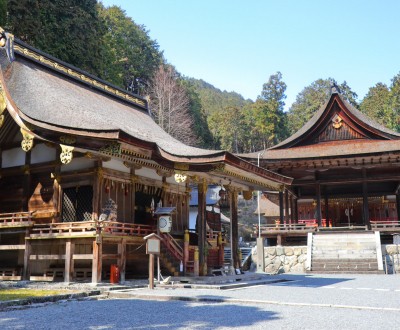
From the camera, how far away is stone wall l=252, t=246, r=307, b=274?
2341 cm

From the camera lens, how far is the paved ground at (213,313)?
638 cm

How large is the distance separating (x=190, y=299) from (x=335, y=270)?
13658 millimetres

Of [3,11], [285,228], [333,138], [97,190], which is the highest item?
[3,11]

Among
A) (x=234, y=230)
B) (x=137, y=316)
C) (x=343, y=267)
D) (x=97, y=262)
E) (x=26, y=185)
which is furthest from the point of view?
(x=343, y=267)

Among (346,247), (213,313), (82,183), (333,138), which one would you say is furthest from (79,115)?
(333,138)

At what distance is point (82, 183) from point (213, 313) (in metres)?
8.46

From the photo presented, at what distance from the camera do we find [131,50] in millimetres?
→ 53938

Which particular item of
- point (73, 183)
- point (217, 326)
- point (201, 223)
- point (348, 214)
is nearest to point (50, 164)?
point (73, 183)

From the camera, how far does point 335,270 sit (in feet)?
68.7

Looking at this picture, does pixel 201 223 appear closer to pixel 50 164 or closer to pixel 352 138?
pixel 50 164

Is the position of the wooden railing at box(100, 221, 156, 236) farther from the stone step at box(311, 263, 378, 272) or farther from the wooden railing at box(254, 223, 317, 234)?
the wooden railing at box(254, 223, 317, 234)

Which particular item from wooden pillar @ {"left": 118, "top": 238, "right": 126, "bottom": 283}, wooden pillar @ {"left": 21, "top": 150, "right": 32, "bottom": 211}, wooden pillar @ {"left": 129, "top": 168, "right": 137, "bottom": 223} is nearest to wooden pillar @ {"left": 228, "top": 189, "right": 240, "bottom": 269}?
wooden pillar @ {"left": 129, "top": 168, "right": 137, "bottom": 223}

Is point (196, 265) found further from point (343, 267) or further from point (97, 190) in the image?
point (343, 267)

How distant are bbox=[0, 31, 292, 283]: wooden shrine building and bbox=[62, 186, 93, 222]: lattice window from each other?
0.03 meters
